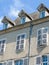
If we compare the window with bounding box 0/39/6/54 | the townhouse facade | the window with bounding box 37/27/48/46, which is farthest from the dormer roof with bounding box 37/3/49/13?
the window with bounding box 0/39/6/54

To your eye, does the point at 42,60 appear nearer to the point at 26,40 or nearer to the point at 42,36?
the point at 42,36

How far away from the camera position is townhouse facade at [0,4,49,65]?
27703 mm

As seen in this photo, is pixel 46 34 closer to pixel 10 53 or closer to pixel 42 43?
pixel 42 43

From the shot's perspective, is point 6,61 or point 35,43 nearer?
point 35,43

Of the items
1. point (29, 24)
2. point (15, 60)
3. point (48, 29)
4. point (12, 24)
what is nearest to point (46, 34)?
point (48, 29)

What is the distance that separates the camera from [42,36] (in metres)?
27.9

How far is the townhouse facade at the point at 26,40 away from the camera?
27703mm

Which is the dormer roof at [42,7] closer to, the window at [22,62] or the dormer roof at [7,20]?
the dormer roof at [7,20]

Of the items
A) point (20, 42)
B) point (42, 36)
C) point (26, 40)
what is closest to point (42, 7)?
point (42, 36)

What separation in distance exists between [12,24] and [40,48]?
707cm

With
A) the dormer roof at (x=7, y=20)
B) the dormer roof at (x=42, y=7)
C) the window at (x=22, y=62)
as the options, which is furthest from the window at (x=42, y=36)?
the dormer roof at (x=7, y=20)

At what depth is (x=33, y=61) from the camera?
2802cm

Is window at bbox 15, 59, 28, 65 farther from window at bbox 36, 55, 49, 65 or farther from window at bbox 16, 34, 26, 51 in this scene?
window at bbox 36, 55, 49, 65

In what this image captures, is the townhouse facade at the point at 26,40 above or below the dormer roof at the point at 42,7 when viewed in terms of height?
below
